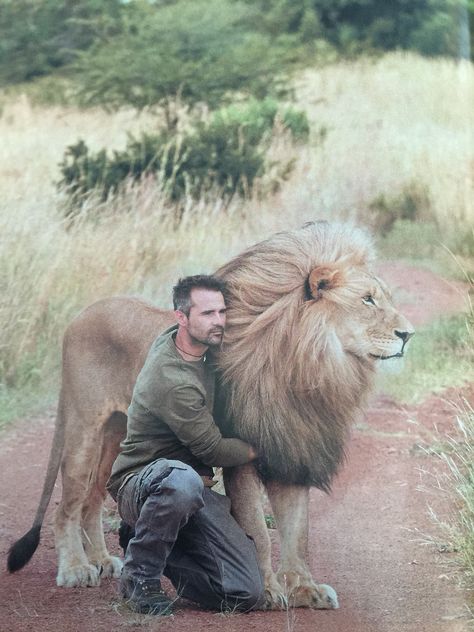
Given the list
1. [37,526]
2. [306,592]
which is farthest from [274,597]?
[37,526]

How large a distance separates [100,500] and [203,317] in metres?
1.01

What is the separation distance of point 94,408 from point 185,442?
70cm

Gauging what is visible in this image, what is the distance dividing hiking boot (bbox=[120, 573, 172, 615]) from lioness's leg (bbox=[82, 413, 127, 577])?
0.61 m

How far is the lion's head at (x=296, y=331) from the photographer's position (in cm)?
393

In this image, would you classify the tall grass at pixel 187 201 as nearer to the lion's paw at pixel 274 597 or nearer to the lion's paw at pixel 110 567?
the lion's paw at pixel 110 567

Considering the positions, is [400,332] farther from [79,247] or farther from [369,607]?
[79,247]

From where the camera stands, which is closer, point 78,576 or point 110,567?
point 78,576

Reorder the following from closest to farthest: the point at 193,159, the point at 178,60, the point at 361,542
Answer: the point at 361,542
the point at 193,159
the point at 178,60

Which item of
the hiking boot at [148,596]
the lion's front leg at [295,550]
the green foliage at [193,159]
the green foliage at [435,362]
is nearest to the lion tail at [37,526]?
the hiking boot at [148,596]

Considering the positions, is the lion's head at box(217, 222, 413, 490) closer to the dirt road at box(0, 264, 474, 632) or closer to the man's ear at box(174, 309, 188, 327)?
the man's ear at box(174, 309, 188, 327)

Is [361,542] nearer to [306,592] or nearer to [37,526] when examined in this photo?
[306,592]

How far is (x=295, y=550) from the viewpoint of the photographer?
3.95 m

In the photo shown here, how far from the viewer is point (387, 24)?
641 centimetres

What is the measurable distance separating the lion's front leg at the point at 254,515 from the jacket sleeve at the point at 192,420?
0.21 metres
